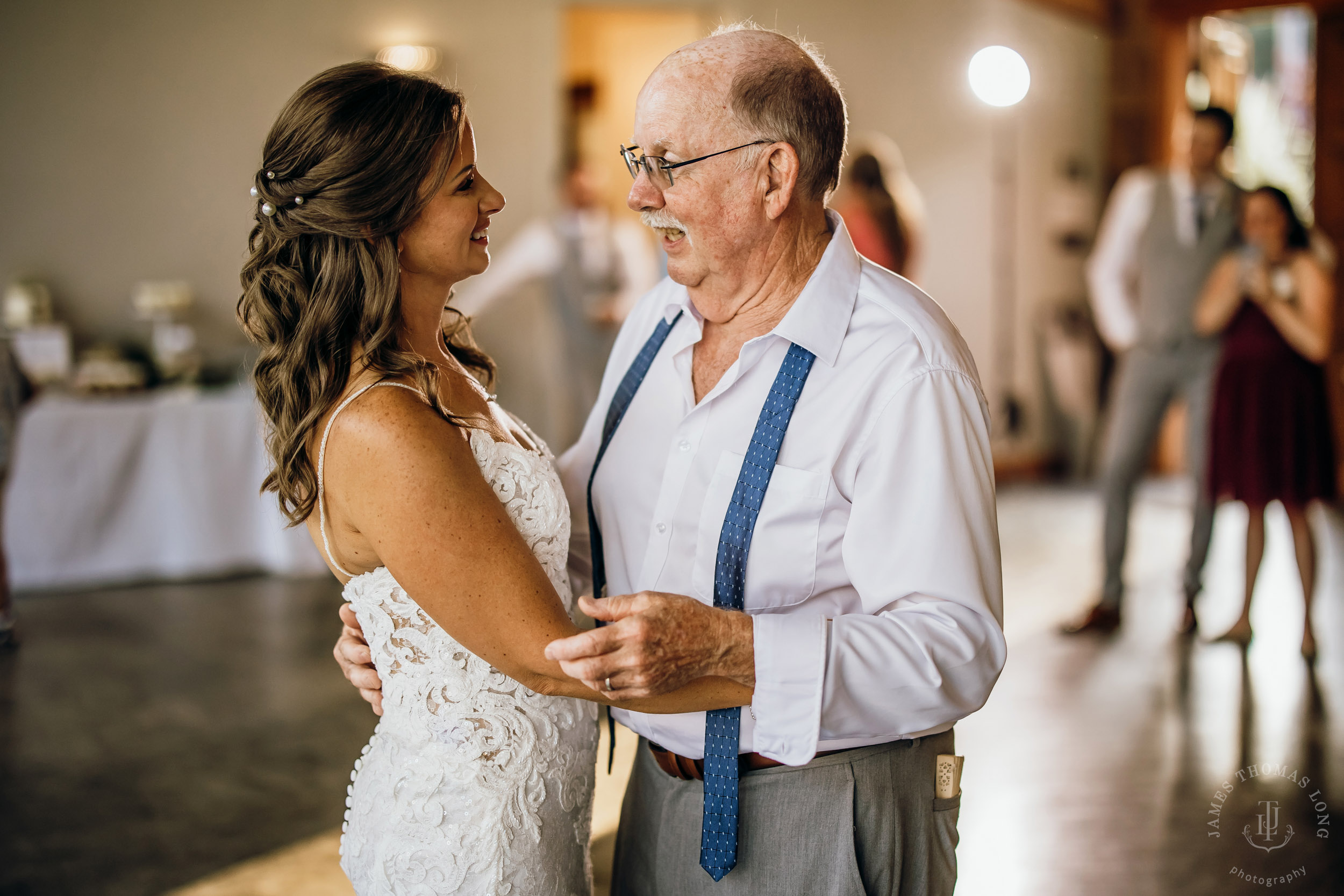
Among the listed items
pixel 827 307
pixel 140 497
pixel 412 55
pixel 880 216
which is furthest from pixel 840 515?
pixel 412 55

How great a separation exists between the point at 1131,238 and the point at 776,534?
4418 mm

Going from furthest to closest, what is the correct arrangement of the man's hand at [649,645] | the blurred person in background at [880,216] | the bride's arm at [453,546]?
the blurred person in background at [880,216]
the bride's arm at [453,546]
the man's hand at [649,645]

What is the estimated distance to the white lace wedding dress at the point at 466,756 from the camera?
1574 mm

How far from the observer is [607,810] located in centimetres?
348

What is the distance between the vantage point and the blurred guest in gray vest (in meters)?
5.01

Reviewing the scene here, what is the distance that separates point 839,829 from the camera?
5.05 ft

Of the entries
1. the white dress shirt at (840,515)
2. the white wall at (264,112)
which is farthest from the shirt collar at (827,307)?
the white wall at (264,112)

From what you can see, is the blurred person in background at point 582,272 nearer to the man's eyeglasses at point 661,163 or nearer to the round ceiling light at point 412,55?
the round ceiling light at point 412,55

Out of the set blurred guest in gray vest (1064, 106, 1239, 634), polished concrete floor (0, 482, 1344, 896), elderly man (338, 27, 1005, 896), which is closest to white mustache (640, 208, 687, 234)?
elderly man (338, 27, 1005, 896)

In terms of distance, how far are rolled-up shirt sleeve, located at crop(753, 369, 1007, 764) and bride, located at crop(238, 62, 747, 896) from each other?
132 millimetres

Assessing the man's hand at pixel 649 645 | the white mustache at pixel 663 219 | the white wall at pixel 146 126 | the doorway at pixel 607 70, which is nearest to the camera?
the man's hand at pixel 649 645

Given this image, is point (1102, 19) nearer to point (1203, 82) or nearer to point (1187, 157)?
point (1203, 82)

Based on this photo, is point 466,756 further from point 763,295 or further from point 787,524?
point 763,295

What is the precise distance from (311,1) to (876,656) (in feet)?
24.8
